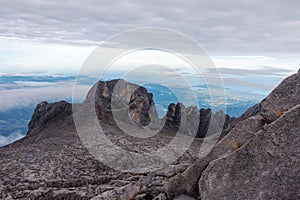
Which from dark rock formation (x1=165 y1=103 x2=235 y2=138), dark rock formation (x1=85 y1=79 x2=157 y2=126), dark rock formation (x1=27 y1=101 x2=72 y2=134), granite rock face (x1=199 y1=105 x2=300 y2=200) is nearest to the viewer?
granite rock face (x1=199 y1=105 x2=300 y2=200)

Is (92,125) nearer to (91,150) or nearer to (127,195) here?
(91,150)

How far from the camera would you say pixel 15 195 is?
3675 centimetres

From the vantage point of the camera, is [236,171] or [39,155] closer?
[236,171]

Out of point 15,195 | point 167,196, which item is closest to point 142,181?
point 167,196

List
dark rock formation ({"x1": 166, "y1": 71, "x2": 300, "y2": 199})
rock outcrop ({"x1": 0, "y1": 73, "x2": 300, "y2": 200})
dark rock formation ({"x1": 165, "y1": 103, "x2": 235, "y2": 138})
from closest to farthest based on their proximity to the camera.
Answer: dark rock formation ({"x1": 166, "y1": 71, "x2": 300, "y2": 199}) → rock outcrop ({"x1": 0, "y1": 73, "x2": 300, "y2": 200}) → dark rock formation ({"x1": 165, "y1": 103, "x2": 235, "y2": 138})

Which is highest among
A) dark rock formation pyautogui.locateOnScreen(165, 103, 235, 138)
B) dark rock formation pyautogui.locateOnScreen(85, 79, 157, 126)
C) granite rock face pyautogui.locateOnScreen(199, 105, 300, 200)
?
granite rock face pyautogui.locateOnScreen(199, 105, 300, 200)

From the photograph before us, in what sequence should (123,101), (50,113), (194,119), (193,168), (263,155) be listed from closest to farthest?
1. (263,155)
2. (193,168)
3. (50,113)
4. (123,101)
5. (194,119)

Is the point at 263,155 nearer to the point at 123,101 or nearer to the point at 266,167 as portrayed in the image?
the point at 266,167

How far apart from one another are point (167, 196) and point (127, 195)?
3638 millimetres

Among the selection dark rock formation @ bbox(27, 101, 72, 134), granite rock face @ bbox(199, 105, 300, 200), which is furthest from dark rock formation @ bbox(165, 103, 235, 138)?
granite rock face @ bbox(199, 105, 300, 200)

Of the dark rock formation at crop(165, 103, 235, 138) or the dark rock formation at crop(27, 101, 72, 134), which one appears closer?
the dark rock formation at crop(27, 101, 72, 134)

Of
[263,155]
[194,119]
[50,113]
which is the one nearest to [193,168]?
[263,155]

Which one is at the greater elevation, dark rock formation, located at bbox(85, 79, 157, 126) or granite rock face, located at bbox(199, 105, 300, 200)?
granite rock face, located at bbox(199, 105, 300, 200)

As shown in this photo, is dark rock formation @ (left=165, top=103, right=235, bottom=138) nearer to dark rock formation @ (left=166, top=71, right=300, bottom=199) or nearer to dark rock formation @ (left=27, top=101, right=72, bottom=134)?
dark rock formation @ (left=27, top=101, right=72, bottom=134)
